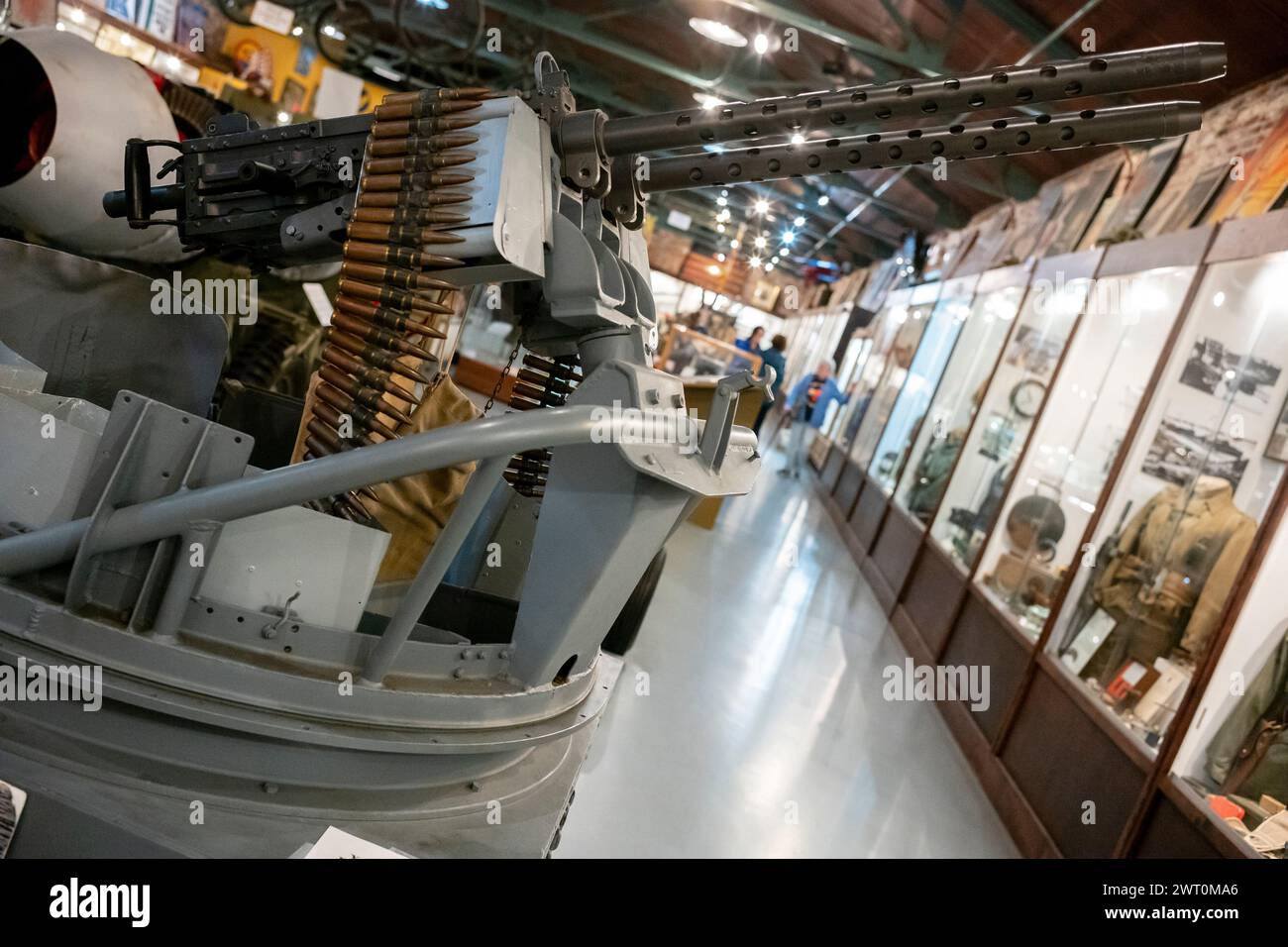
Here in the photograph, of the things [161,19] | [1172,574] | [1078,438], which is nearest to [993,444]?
[1078,438]

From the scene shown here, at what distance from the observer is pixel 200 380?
320 centimetres

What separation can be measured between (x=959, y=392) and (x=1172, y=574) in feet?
14.7

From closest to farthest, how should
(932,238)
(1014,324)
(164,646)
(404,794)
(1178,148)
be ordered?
(164,646) → (404,794) → (1178,148) → (1014,324) → (932,238)

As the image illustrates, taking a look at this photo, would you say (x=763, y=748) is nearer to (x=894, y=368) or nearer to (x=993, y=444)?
(x=993, y=444)

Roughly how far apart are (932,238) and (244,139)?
12498 millimetres

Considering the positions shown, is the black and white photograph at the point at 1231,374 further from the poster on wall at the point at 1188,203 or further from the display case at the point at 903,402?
the display case at the point at 903,402

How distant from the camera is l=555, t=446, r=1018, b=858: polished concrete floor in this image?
3.41 metres

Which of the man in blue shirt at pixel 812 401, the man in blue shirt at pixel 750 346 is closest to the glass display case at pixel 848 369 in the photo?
the man in blue shirt at pixel 812 401

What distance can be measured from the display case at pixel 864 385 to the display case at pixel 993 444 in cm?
375

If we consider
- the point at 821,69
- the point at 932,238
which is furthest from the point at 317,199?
the point at 932,238
